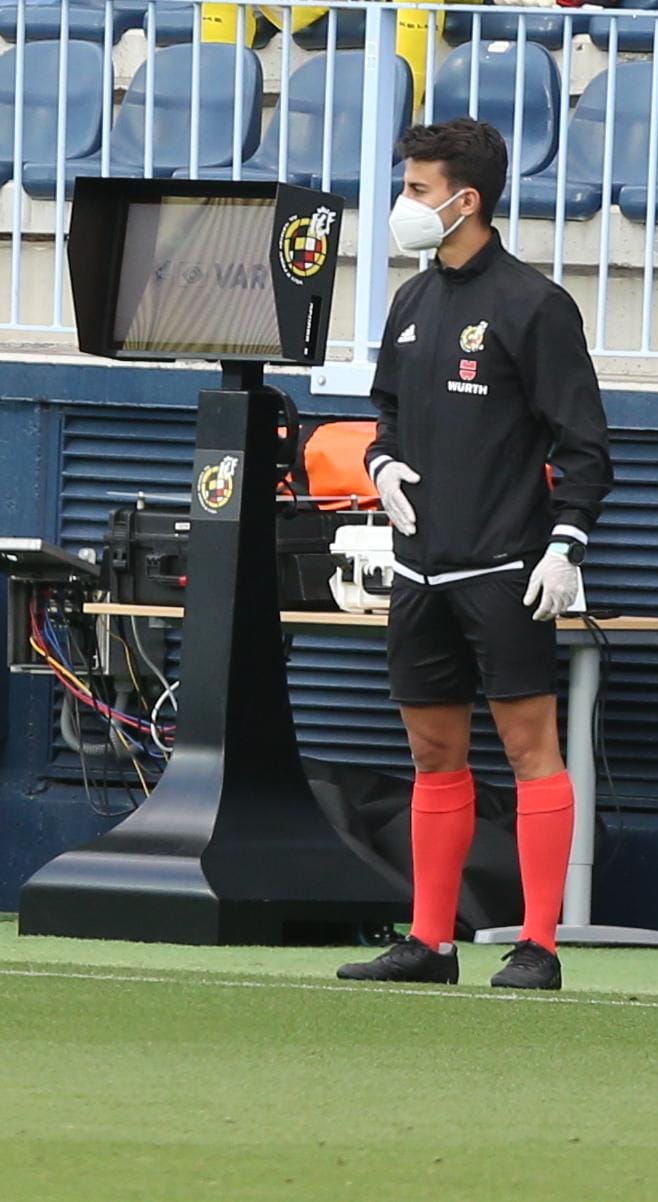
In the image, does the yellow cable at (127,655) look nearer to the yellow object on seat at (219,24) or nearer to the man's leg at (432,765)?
the man's leg at (432,765)

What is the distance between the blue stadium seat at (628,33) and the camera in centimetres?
740

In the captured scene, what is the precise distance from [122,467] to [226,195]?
1736 millimetres

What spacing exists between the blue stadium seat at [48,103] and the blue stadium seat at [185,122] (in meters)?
0.11

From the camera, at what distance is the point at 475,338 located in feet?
15.3

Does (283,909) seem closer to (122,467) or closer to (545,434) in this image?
(545,434)

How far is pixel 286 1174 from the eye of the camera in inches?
110

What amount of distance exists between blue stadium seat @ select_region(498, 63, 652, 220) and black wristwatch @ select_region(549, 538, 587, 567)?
327 cm

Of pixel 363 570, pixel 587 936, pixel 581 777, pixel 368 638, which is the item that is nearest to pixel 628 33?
pixel 368 638

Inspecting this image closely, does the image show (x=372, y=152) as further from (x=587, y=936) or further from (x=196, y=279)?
(x=587, y=936)

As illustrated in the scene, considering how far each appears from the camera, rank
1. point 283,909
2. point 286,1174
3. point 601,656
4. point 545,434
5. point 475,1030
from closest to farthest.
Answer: point 286,1174
point 475,1030
point 545,434
point 283,909
point 601,656

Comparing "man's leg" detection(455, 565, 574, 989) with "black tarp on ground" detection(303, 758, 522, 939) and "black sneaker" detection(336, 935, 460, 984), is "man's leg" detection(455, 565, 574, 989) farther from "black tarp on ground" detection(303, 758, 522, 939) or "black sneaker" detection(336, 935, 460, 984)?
"black tarp on ground" detection(303, 758, 522, 939)

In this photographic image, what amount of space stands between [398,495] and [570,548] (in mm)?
354

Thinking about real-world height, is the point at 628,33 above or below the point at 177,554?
above

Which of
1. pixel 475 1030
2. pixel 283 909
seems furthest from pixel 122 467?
pixel 475 1030
